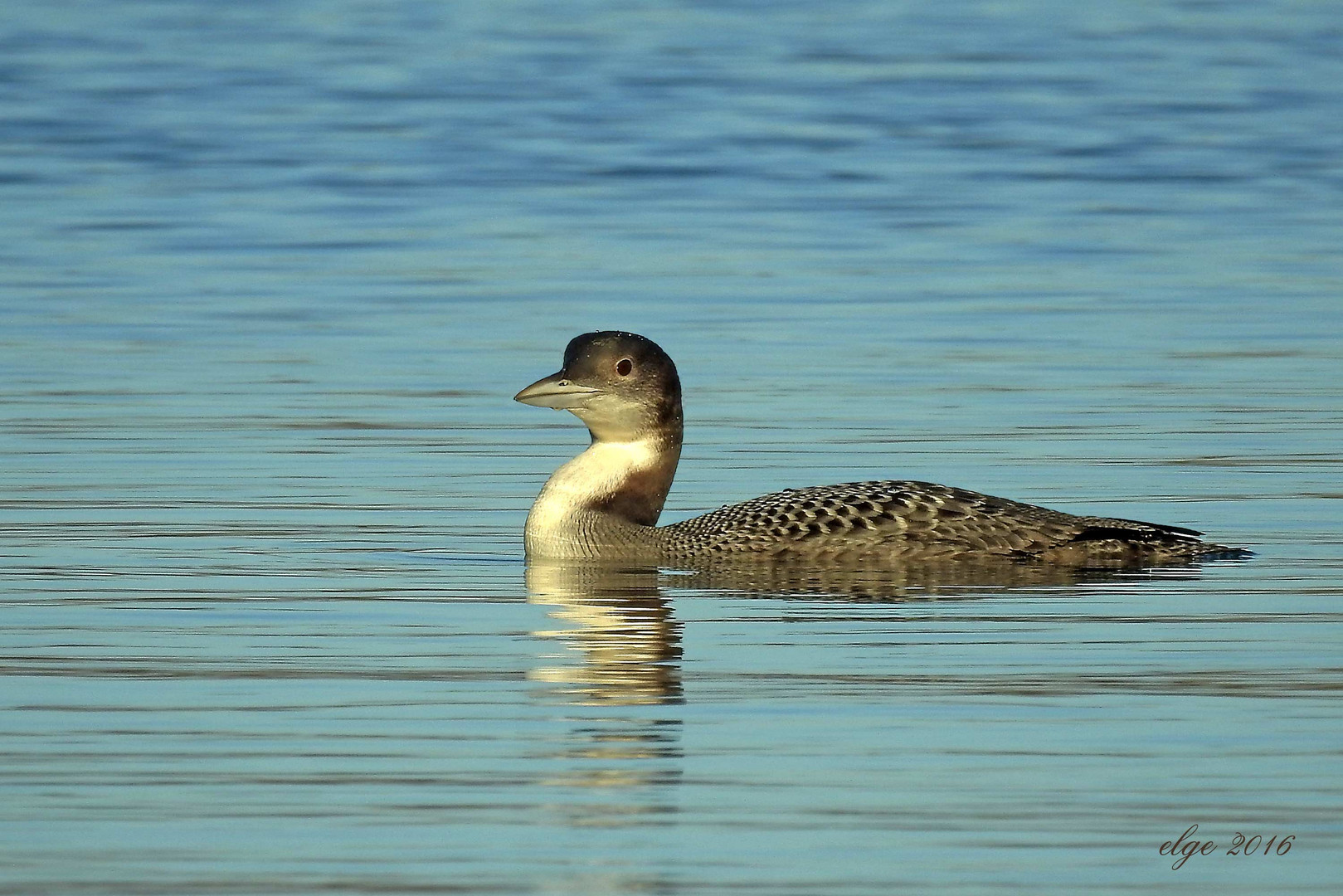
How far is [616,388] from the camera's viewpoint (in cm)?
1009

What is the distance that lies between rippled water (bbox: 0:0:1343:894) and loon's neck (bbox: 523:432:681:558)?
169 millimetres

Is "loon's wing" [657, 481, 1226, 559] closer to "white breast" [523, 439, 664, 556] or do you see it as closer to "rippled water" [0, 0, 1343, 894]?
"rippled water" [0, 0, 1343, 894]

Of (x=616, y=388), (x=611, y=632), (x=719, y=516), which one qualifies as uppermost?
(x=616, y=388)

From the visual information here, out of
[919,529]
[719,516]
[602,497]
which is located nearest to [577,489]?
[602,497]

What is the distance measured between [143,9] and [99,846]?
46508mm

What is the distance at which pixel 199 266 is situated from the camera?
60.8 feet

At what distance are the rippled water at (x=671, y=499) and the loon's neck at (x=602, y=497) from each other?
0.55ft

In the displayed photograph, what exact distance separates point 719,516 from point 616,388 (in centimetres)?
60

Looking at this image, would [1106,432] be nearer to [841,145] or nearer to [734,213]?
[734,213]

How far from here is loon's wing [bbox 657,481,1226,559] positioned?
376 inches

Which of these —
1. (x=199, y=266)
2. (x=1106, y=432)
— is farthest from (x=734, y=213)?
(x=1106, y=432)
